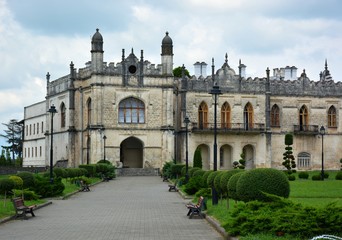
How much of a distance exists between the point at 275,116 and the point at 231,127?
5303 millimetres

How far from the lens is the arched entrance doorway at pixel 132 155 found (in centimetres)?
7000

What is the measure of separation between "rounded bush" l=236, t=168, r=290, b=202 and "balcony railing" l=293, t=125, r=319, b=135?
5285cm

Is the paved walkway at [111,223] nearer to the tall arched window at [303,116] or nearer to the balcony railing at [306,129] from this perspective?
the balcony railing at [306,129]

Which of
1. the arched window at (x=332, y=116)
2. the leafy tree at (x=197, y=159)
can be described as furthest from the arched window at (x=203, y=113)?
the arched window at (x=332, y=116)

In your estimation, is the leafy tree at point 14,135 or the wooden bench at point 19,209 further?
the leafy tree at point 14,135

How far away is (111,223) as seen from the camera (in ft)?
70.7

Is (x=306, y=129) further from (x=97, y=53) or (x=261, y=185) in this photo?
(x=261, y=185)

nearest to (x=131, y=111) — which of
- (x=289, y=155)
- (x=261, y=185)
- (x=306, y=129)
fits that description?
(x=289, y=155)

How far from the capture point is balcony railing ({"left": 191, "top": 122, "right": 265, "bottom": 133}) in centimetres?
6856

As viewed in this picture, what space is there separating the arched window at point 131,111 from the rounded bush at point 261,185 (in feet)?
153

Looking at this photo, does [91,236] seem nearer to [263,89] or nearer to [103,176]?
[103,176]

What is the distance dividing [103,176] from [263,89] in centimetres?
2226

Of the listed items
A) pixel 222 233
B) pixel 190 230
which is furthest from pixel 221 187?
pixel 222 233

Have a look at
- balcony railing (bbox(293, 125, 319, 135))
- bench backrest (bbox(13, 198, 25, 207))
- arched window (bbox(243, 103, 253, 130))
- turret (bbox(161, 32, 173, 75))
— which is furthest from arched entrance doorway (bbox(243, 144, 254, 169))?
bench backrest (bbox(13, 198, 25, 207))
